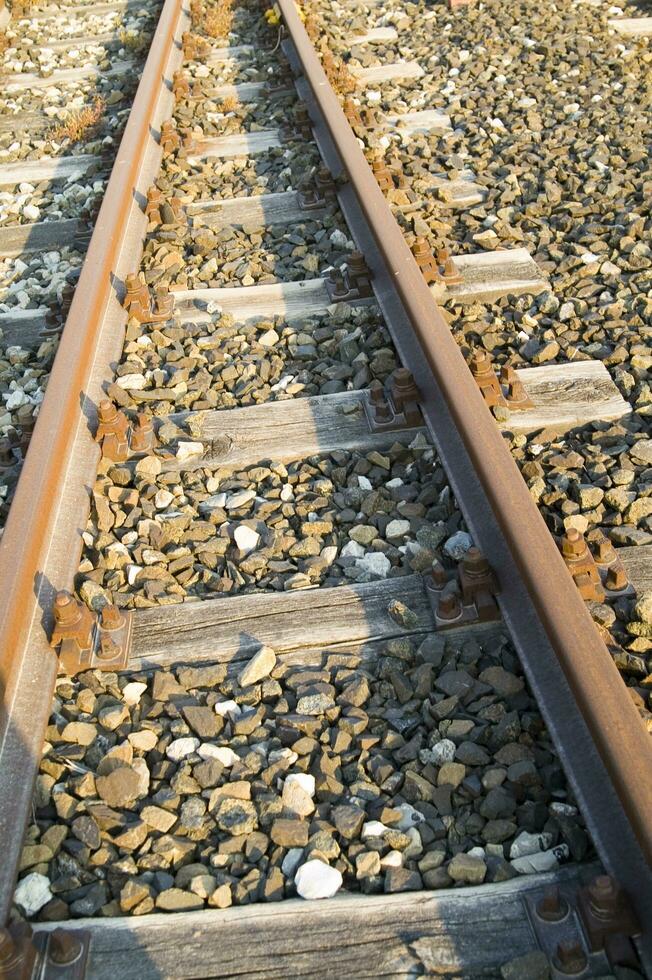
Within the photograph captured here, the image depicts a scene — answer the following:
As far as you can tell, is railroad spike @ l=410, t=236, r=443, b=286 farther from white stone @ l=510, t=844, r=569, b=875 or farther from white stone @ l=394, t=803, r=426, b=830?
white stone @ l=510, t=844, r=569, b=875

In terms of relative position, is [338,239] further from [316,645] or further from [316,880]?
[316,880]

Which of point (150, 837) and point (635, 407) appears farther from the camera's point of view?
point (635, 407)

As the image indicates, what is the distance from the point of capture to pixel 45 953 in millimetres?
2131

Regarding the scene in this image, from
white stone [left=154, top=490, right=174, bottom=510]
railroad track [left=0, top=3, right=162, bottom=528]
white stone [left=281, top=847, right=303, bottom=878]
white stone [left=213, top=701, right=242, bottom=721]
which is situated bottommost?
railroad track [left=0, top=3, right=162, bottom=528]

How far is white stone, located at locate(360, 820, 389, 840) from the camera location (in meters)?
2.34

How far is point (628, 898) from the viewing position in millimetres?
1992

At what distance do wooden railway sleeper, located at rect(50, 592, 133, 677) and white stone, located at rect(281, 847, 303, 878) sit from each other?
78 centimetres

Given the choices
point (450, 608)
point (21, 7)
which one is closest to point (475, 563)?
point (450, 608)

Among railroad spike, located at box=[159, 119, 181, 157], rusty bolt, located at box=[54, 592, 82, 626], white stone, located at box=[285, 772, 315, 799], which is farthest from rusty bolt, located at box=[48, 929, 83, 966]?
railroad spike, located at box=[159, 119, 181, 157]

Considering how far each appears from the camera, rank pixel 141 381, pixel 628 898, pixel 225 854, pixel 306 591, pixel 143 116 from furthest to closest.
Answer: pixel 143 116 < pixel 141 381 < pixel 306 591 < pixel 225 854 < pixel 628 898

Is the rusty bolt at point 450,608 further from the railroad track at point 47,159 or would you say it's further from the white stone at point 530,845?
the railroad track at point 47,159

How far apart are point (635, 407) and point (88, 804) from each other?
227cm

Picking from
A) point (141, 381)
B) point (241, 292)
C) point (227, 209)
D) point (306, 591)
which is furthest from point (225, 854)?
point (227, 209)

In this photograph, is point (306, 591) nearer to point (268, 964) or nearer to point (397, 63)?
point (268, 964)
